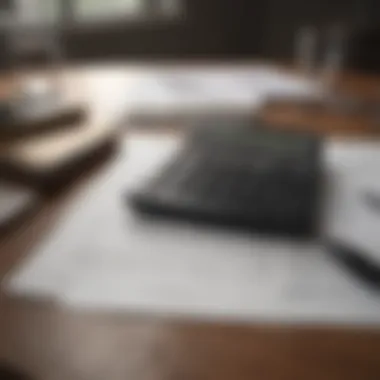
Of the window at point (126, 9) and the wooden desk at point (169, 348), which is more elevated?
the wooden desk at point (169, 348)

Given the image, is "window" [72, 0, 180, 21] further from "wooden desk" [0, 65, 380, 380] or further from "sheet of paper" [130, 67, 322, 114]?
"wooden desk" [0, 65, 380, 380]

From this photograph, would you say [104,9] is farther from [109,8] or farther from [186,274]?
[186,274]

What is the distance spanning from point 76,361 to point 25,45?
4.31ft

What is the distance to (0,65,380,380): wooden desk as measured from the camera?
444mm

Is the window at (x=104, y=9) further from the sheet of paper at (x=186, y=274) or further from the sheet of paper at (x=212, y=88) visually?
the sheet of paper at (x=186, y=274)

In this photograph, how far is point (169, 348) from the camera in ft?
1.55

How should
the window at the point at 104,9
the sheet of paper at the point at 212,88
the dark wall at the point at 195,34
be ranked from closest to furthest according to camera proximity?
the sheet of paper at the point at 212,88 → the window at the point at 104,9 → the dark wall at the point at 195,34

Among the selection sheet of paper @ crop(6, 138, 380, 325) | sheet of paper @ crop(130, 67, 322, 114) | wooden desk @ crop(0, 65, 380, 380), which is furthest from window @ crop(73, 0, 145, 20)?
wooden desk @ crop(0, 65, 380, 380)

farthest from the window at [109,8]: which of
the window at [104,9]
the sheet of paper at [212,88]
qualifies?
the sheet of paper at [212,88]

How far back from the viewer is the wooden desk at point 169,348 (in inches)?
17.5

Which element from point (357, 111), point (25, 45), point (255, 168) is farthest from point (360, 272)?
point (25, 45)

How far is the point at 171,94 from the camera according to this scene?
4.29 ft

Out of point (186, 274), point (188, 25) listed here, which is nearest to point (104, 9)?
point (188, 25)

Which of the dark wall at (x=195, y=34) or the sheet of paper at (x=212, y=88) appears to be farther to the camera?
the dark wall at (x=195, y=34)
